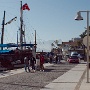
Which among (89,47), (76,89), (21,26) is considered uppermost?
(21,26)

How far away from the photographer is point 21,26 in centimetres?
6944

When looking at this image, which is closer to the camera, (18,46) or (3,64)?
(3,64)

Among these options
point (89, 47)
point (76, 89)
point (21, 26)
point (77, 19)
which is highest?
point (21, 26)

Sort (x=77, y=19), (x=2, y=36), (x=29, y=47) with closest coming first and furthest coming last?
(x=77, y=19), (x=29, y=47), (x=2, y=36)

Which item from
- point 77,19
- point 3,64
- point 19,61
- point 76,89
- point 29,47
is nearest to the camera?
point 76,89

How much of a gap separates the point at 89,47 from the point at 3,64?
23.5m

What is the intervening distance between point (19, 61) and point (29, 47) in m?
7.69

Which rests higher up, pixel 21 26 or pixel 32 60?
pixel 21 26

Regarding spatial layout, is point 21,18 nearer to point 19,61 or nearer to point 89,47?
point 19,61

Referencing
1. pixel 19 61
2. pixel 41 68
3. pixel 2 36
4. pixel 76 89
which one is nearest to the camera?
pixel 76 89

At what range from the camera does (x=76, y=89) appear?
54.7 feet

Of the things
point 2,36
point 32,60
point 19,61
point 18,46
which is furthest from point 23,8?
point 32,60

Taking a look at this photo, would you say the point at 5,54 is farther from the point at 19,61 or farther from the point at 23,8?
the point at 23,8

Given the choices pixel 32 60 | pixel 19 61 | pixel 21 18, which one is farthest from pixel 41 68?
pixel 21 18
